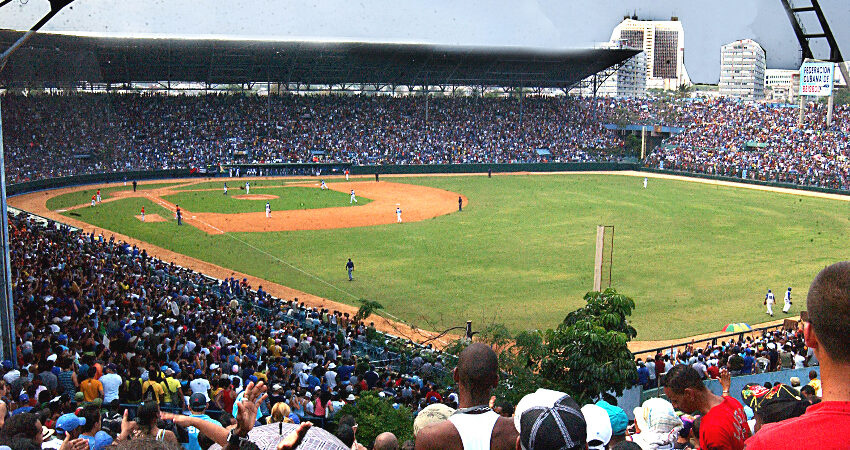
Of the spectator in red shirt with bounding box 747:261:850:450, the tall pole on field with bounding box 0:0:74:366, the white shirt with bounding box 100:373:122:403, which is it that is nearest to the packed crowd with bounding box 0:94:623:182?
the tall pole on field with bounding box 0:0:74:366

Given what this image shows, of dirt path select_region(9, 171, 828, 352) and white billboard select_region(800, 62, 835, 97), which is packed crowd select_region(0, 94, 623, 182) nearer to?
dirt path select_region(9, 171, 828, 352)

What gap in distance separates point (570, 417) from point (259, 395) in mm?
2802

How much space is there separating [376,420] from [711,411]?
17.0ft

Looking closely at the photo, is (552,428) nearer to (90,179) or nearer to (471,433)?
(471,433)

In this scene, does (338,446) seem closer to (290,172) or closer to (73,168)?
(73,168)

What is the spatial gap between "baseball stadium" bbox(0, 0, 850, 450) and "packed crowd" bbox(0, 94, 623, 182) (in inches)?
11.2

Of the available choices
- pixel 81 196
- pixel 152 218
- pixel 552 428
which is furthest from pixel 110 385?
pixel 81 196

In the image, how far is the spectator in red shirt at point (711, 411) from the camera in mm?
4832

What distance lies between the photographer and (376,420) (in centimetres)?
939

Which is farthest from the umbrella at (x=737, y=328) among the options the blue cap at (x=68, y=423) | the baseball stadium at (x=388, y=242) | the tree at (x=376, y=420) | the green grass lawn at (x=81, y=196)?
the green grass lawn at (x=81, y=196)

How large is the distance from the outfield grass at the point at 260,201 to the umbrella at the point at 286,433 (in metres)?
43.0

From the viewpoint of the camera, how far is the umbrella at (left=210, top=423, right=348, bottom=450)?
161 inches

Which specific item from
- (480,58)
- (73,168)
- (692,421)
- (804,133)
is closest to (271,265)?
(692,421)

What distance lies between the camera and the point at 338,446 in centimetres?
419
